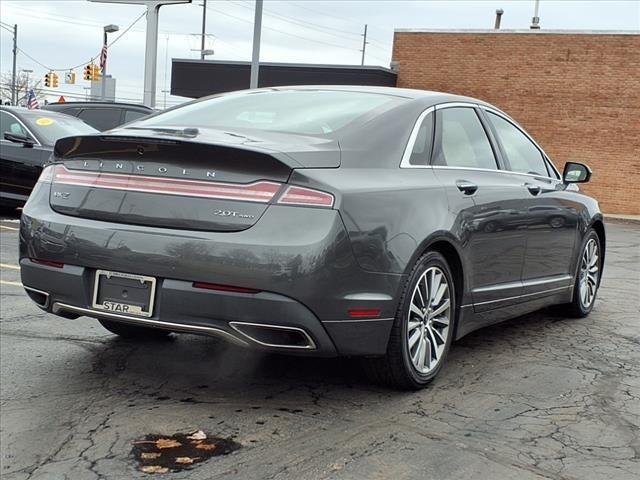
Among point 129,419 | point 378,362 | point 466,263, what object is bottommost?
point 129,419

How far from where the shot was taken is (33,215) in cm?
379

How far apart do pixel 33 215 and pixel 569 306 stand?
4.01 meters

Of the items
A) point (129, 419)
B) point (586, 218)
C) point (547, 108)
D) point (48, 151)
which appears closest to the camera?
point (129, 419)

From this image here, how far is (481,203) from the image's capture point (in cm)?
438

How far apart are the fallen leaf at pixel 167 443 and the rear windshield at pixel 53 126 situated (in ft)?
26.8

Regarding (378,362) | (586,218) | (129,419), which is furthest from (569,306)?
(129,419)

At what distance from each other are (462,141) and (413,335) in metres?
1.36

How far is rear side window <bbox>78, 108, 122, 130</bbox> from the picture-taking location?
13.8 m

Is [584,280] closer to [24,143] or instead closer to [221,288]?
[221,288]

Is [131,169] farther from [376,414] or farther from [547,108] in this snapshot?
[547,108]

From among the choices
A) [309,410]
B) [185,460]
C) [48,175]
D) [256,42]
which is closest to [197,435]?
[185,460]

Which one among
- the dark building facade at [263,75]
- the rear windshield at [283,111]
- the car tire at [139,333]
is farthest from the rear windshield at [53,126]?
the dark building facade at [263,75]

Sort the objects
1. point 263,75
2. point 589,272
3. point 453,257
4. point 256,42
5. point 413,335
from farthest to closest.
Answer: point 263,75, point 256,42, point 589,272, point 453,257, point 413,335

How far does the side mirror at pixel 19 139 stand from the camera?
10.5 meters
